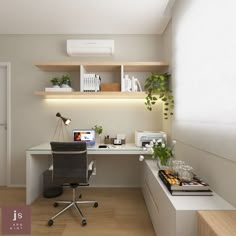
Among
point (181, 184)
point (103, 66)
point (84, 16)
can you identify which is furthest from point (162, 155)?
point (84, 16)

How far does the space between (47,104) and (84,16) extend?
151 cm

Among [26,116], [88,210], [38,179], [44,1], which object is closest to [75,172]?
[88,210]

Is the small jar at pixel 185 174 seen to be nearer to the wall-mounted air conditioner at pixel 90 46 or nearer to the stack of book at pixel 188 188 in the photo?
the stack of book at pixel 188 188

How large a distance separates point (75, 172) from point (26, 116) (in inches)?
64.2

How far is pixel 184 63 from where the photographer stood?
216 cm

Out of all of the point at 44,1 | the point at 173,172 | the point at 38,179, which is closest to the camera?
the point at 173,172

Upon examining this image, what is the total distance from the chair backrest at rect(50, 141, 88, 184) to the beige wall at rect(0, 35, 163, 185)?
42.8 inches

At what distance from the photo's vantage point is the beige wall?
10.4 ft

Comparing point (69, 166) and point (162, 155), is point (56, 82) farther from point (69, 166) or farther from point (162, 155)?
point (162, 155)

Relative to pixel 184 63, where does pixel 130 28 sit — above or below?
above

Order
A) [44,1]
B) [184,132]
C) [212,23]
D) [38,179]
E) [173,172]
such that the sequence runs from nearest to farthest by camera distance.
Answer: [212,23]
[173,172]
[184,132]
[44,1]
[38,179]

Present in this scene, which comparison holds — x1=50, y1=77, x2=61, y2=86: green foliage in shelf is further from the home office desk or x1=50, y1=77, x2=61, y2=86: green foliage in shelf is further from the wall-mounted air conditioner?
the home office desk

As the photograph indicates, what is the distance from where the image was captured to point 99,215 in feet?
7.43

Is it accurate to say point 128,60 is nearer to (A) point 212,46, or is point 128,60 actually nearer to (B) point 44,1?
(B) point 44,1
